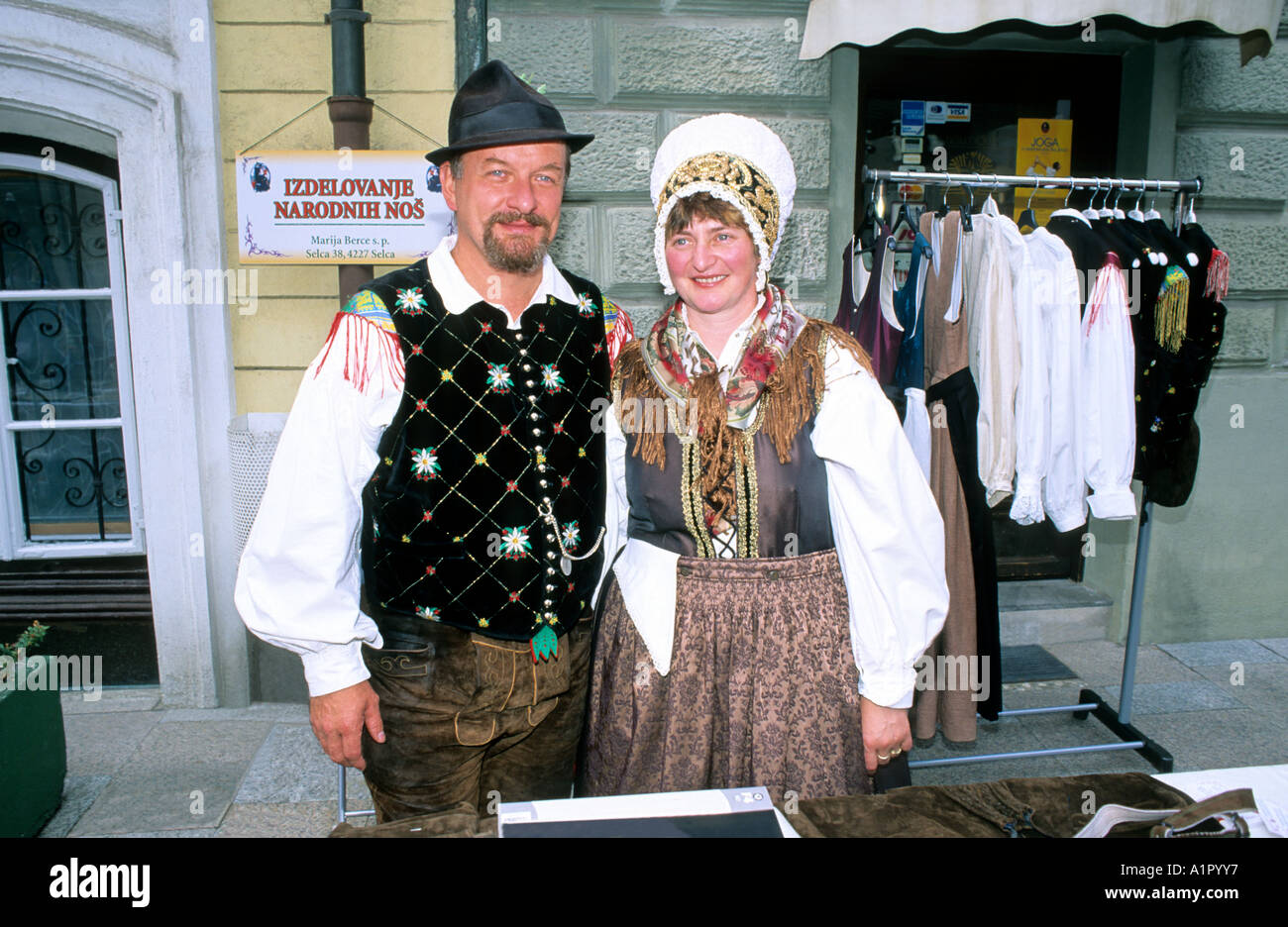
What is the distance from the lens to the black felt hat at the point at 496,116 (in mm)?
1775

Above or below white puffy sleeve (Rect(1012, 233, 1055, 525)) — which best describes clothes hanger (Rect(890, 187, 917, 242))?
above

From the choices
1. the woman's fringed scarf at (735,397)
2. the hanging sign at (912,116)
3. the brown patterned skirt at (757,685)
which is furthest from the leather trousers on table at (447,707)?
the hanging sign at (912,116)

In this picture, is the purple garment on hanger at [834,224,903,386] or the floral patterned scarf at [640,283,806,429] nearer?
the floral patterned scarf at [640,283,806,429]

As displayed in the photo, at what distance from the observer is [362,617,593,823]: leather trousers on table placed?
1.78 meters

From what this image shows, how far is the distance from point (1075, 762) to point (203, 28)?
4482 mm

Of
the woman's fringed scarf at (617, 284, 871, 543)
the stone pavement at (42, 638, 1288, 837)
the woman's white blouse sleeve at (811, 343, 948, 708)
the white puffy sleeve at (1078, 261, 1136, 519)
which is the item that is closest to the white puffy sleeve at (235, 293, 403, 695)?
the woman's fringed scarf at (617, 284, 871, 543)

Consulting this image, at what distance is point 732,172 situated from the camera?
172cm

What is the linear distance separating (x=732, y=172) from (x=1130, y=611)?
2619 mm

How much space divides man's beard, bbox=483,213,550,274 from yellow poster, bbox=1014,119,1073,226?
3167mm

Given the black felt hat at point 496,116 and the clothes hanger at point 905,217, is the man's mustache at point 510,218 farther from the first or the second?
the clothes hanger at point 905,217

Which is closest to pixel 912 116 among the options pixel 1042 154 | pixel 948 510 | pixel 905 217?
pixel 1042 154

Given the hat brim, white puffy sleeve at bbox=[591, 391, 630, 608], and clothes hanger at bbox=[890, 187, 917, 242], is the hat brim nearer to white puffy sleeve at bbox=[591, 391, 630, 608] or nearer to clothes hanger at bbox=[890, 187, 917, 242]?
white puffy sleeve at bbox=[591, 391, 630, 608]
